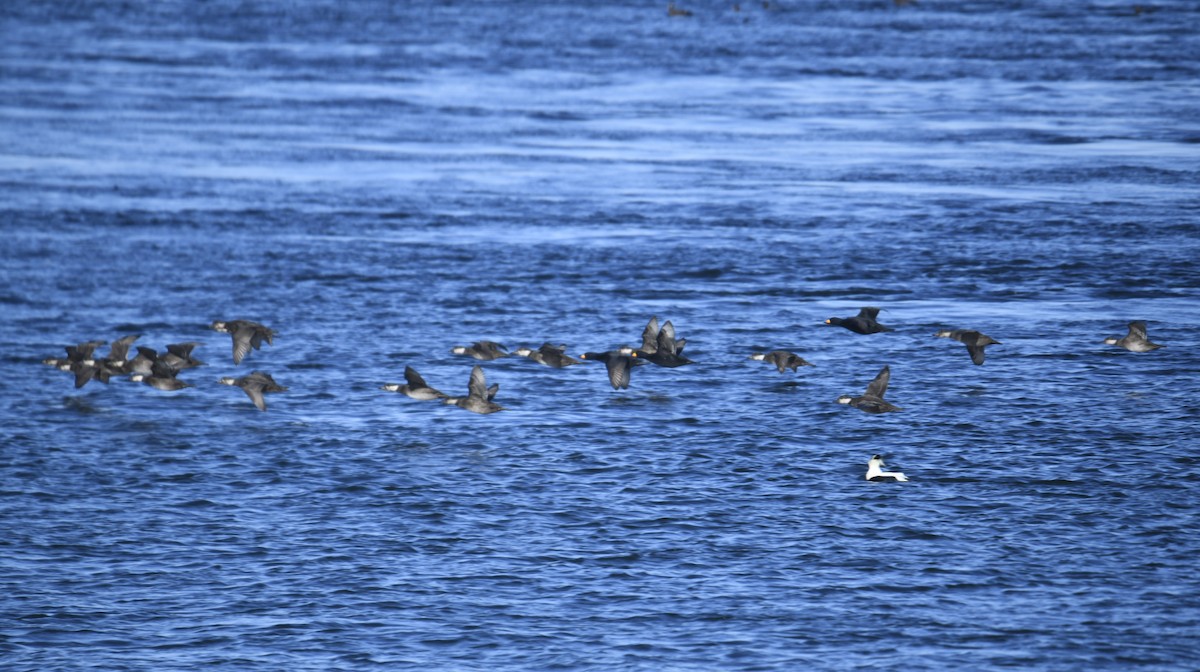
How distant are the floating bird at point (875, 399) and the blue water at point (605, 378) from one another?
22 centimetres

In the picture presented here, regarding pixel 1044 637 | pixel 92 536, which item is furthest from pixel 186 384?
pixel 1044 637

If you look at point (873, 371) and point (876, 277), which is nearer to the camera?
point (873, 371)

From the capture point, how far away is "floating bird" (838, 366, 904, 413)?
20500 millimetres

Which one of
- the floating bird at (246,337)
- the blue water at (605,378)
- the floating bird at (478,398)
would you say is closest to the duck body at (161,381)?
the blue water at (605,378)

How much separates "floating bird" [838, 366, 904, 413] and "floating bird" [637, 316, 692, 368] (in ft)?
7.65

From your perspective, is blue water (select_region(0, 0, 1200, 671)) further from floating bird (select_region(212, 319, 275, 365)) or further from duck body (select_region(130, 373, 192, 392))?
floating bird (select_region(212, 319, 275, 365))

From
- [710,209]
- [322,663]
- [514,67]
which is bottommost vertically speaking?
[322,663]

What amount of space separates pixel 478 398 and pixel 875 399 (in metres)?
5.16

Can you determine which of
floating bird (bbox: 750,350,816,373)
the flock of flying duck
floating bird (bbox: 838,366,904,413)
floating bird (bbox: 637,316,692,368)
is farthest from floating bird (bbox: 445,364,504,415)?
floating bird (bbox: 838,366,904,413)

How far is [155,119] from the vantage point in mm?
45969

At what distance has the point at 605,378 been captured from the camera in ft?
76.2

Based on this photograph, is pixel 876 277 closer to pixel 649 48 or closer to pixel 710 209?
pixel 710 209

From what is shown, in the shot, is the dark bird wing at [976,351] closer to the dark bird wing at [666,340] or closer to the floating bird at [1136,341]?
the floating bird at [1136,341]

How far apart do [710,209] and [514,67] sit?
2199cm
